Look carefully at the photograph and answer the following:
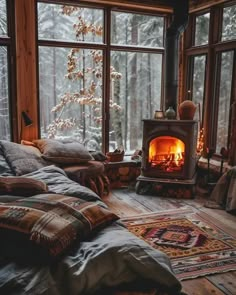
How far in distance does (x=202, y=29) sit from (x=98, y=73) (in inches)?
66.5

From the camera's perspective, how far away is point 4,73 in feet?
14.4

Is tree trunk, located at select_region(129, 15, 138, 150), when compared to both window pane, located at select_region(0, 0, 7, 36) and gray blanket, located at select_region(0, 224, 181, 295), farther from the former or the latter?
gray blanket, located at select_region(0, 224, 181, 295)

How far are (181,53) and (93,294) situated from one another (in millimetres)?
4656

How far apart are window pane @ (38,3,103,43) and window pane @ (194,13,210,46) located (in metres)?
1.48

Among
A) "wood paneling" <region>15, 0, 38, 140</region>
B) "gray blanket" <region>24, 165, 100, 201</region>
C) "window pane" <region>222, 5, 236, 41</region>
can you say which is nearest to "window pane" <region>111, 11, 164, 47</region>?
"window pane" <region>222, 5, 236, 41</region>

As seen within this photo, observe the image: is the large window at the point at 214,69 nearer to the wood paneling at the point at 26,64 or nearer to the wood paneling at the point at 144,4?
the wood paneling at the point at 144,4

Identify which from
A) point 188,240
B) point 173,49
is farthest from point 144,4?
point 188,240

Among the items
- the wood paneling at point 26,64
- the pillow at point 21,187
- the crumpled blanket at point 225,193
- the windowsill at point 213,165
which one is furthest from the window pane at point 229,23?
the pillow at point 21,187

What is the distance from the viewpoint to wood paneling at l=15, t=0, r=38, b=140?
4262 millimetres

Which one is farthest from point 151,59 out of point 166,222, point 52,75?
point 166,222

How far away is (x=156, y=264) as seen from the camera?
1.39m

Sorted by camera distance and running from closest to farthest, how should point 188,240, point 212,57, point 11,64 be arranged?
point 188,240
point 11,64
point 212,57

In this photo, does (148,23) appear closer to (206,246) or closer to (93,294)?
(206,246)

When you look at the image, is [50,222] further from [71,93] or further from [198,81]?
[198,81]
